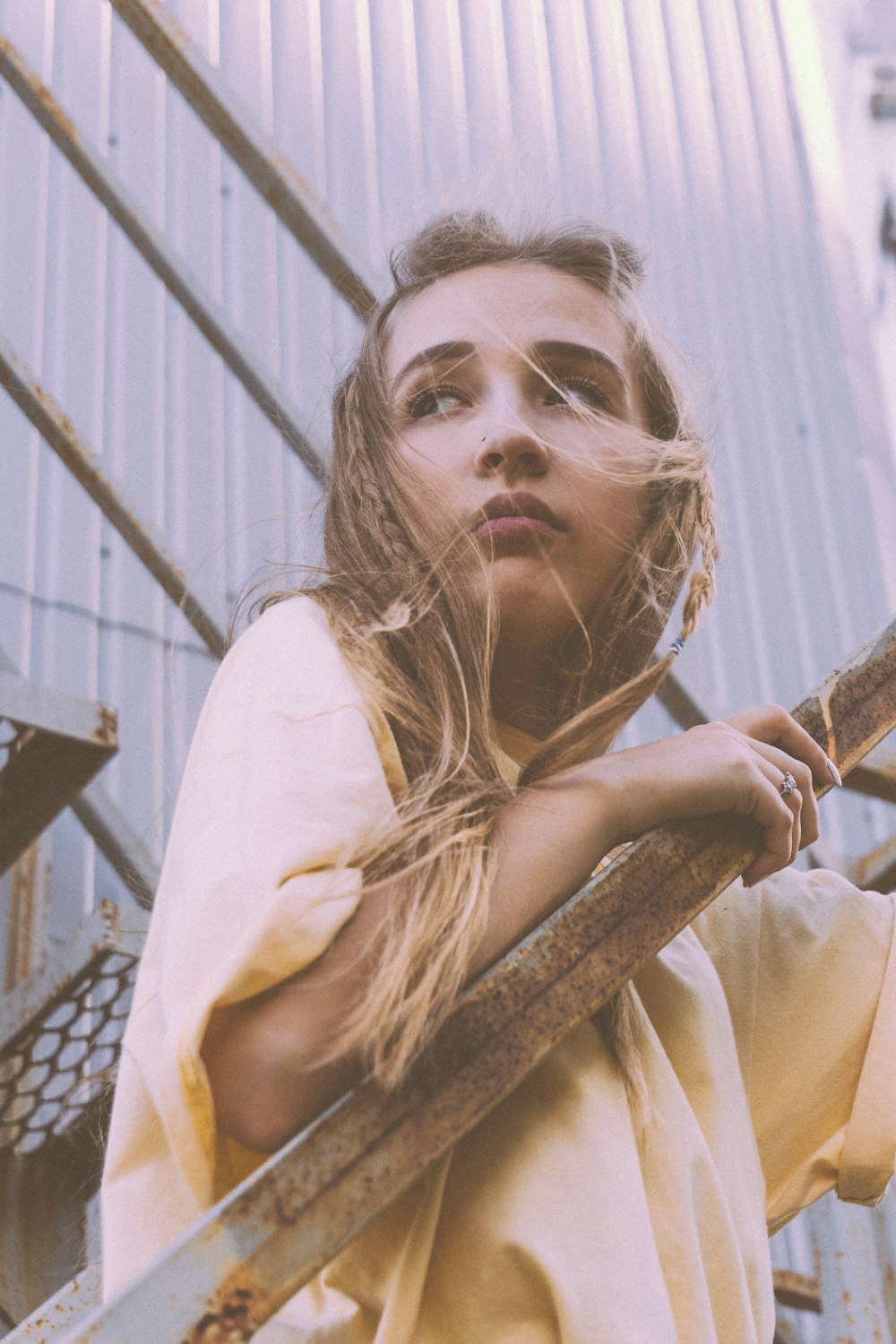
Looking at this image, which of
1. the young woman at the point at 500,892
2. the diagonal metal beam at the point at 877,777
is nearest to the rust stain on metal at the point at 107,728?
the young woman at the point at 500,892

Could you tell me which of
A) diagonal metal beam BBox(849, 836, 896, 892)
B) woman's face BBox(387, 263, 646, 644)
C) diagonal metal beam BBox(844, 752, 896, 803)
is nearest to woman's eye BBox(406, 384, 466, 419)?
woman's face BBox(387, 263, 646, 644)

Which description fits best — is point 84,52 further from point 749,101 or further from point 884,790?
point 884,790

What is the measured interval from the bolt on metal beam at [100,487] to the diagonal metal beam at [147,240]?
0.84 feet

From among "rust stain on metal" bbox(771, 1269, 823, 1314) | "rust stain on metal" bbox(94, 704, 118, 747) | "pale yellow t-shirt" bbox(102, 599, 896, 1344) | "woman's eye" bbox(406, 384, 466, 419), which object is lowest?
"rust stain on metal" bbox(771, 1269, 823, 1314)

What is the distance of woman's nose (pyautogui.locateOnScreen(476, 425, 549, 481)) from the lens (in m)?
1.26

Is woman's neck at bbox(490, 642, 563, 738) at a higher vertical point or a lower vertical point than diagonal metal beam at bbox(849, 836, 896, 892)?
higher

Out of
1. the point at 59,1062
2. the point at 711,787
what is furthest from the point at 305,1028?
the point at 59,1062

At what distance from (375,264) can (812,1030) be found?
213 cm

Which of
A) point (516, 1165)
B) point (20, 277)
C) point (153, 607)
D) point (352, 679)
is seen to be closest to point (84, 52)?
point (20, 277)

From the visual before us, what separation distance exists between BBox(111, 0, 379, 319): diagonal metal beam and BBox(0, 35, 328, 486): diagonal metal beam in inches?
6.8

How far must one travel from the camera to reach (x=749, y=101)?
372 cm

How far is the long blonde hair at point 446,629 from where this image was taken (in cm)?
86

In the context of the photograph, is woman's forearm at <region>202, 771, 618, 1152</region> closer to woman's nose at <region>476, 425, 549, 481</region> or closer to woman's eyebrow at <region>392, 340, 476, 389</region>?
woman's nose at <region>476, 425, 549, 481</region>

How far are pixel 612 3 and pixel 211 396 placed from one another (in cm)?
164
